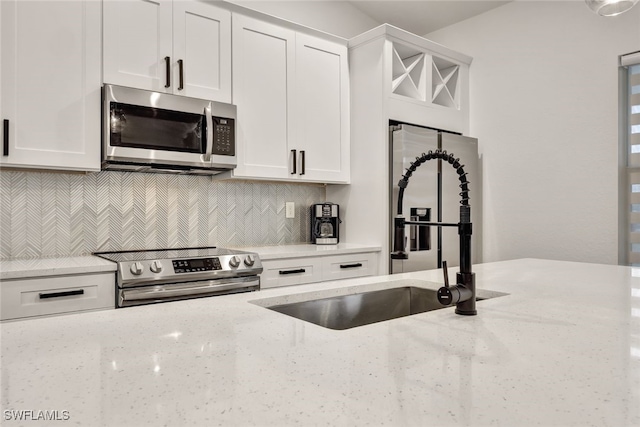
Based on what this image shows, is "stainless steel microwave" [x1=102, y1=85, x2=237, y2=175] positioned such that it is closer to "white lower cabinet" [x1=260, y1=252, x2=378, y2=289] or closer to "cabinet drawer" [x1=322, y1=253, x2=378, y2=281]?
"white lower cabinet" [x1=260, y1=252, x2=378, y2=289]

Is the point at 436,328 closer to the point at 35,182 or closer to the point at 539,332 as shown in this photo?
the point at 539,332

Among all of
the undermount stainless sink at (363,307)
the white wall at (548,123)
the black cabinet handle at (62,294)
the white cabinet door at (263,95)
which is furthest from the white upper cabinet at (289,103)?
the undermount stainless sink at (363,307)

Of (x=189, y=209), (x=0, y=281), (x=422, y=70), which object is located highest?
(x=422, y=70)

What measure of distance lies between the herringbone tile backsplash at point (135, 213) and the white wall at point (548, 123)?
1.77 metres

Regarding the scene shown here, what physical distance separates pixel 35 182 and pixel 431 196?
2627 millimetres

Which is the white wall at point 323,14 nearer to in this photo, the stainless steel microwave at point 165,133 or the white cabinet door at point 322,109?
the white cabinet door at point 322,109

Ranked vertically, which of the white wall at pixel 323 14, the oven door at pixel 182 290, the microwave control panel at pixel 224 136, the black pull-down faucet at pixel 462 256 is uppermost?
the white wall at pixel 323 14

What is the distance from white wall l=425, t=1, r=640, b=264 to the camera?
10.3ft

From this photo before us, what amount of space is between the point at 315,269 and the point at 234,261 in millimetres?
626

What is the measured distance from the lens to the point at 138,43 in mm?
2498

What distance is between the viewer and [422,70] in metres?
3.66

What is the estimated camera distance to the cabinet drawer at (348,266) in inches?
117

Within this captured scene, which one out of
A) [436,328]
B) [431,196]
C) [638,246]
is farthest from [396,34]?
[436,328]

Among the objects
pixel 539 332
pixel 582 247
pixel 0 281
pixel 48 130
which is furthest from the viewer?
pixel 582 247
